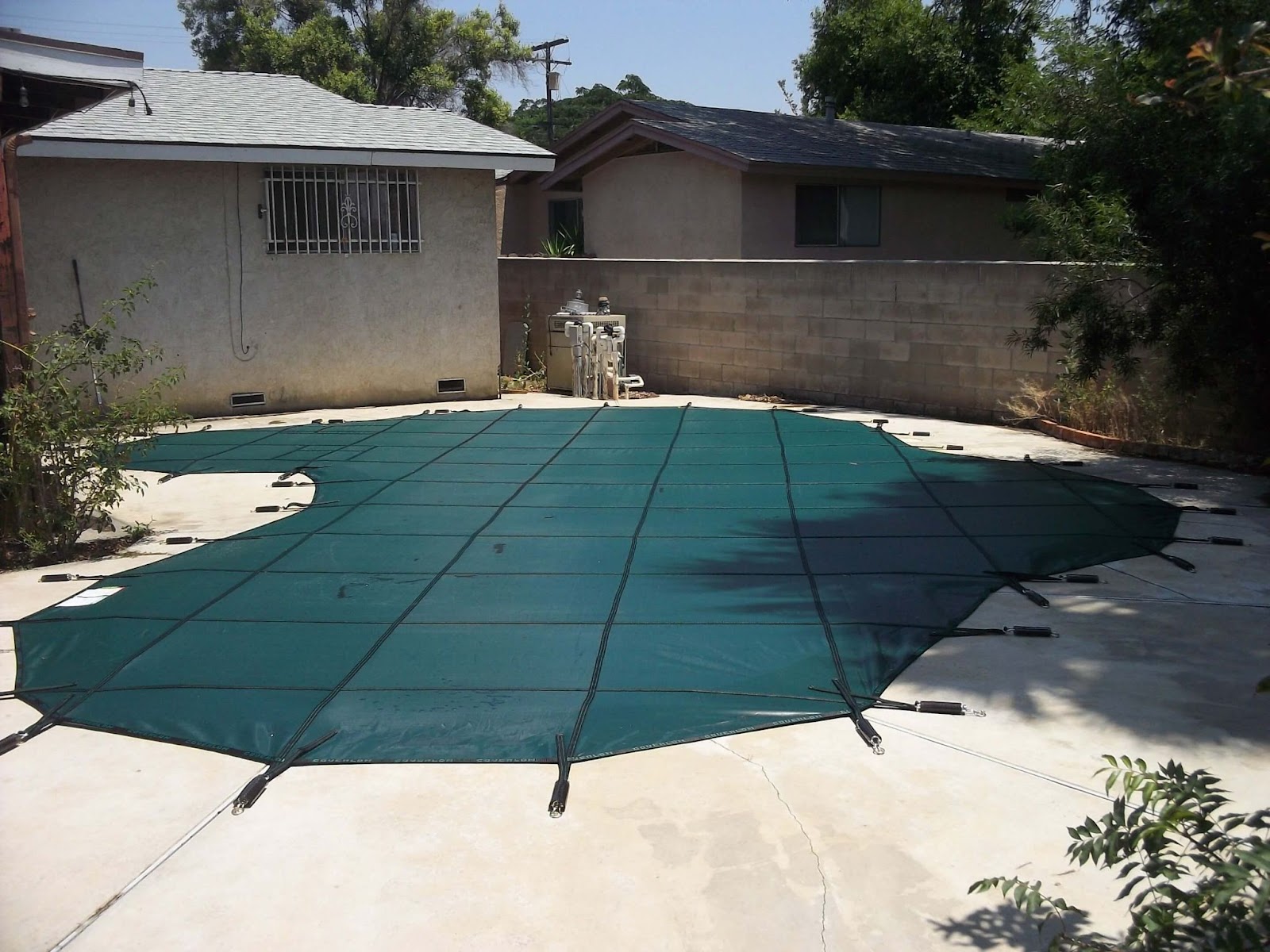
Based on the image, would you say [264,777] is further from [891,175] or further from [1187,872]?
[891,175]

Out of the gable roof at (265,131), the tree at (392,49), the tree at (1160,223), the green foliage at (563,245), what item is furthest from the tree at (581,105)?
the tree at (1160,223)

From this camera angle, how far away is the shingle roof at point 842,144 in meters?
15.6

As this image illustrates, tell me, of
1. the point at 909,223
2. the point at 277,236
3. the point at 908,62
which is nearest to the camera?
the point at 277,236

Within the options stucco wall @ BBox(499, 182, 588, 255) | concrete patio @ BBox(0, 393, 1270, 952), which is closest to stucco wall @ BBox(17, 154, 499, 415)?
concrete patio @ BBox(0, 393, 1270, 952)

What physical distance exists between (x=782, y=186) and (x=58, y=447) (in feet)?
36.6

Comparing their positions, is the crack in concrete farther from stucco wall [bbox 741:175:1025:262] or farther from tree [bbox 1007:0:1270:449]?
stucco wall [bbox 741:175:1025:262]

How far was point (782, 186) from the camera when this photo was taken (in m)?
15.7

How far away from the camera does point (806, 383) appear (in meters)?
12.3

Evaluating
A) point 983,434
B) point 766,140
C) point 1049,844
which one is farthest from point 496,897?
point 766,140

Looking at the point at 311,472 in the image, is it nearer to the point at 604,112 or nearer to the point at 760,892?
the point at 760,892

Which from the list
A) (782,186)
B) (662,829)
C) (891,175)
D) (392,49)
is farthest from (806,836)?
(392,49)

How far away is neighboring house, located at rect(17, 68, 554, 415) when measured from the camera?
35.4 ft

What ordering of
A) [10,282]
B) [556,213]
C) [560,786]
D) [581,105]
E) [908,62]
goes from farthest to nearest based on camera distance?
1. [581,105]
2. [908,62]
3. [556,213]
4. [10,282]
5. [560,786]

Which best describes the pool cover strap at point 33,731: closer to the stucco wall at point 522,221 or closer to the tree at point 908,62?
the stucco wall at point 522,221
